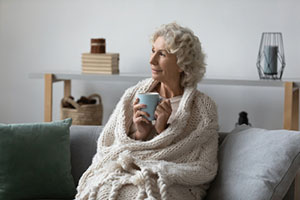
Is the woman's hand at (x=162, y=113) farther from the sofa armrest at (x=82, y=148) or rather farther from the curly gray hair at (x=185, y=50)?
the sofa armrest at (x=82, y=148)

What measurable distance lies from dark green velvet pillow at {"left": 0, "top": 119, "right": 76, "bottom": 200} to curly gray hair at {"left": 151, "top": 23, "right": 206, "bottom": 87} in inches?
24.7

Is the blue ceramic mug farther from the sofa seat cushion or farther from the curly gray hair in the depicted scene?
the sofa seat cushion

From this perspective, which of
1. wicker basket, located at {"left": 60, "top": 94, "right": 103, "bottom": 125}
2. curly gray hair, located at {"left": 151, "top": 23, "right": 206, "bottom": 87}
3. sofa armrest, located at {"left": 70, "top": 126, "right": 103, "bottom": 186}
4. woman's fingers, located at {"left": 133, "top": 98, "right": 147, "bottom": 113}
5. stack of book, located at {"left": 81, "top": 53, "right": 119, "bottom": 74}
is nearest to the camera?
woman's fingers, located at {"left": 133, "top": 98, "right": 147, "bottom": 113}

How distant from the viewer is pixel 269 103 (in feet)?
11.7

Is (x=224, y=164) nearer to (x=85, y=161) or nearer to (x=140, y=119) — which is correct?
(x=140, y=119)

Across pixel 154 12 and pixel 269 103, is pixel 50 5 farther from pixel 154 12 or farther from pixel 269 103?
pixel 269 103

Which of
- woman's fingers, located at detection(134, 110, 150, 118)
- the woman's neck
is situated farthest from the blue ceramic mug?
the woman's neck

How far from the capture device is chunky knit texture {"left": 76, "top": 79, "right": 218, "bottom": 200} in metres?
2.00

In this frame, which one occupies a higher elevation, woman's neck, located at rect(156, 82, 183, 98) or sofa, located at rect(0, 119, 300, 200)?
woman's neck, located at rect(156, 82, 183, 98)

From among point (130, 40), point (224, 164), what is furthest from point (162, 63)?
Answer: point (130, 40)

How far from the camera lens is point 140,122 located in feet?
7.13

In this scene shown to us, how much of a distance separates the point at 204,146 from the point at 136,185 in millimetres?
362

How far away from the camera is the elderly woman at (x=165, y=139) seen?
2.02 metres

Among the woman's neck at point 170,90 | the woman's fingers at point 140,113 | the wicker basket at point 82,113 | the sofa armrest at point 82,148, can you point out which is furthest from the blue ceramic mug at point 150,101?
the wicker basket at point 82,113
